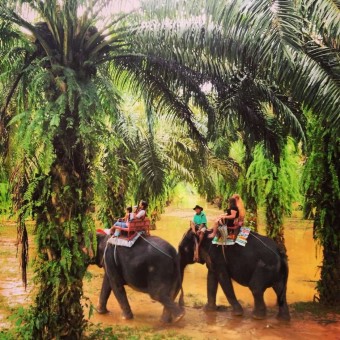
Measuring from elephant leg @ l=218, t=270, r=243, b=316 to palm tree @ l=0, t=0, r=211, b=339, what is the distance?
350 cm

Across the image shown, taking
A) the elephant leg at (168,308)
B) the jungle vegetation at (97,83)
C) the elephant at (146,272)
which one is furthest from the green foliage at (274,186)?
the elephant leg at (168,308)

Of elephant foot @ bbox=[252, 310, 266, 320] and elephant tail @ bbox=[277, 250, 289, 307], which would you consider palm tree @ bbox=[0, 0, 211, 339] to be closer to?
elephant foot @ bbox=[252, 310, 266, 320]

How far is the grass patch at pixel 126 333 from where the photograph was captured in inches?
299

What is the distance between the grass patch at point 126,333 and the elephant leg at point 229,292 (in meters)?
1.71

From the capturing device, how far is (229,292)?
31.3ft

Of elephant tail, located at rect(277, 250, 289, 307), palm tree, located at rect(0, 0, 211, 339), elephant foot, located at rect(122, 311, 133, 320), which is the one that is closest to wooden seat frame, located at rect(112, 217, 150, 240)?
elephant foot, located at rect(122, 311, 133, 320)

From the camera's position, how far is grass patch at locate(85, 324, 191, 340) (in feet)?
24.9

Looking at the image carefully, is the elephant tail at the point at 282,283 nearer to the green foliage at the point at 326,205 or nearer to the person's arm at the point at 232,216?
the green foliage at the point at 326,205

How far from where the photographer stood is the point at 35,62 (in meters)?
6.59

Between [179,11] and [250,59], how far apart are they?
45.8 inches

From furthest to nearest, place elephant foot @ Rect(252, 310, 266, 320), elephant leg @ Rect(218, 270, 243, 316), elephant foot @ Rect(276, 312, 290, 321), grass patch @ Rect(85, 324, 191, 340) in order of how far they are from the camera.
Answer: elephant leg @ Rect(218, 270, 243, 316), elephant foot @ Rect(252, 310, 266, 320), elephant foot @ Rect(276, 312, 290, 321), grass patch @ Rect(85, 324, 191, 340)

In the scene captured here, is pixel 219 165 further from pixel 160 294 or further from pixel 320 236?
pixel 160 294

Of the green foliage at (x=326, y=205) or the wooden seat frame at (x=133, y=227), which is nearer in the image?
the wooden seat frame at (x=133, y=227)

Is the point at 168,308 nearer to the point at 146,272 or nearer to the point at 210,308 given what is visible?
the point at 146,272
